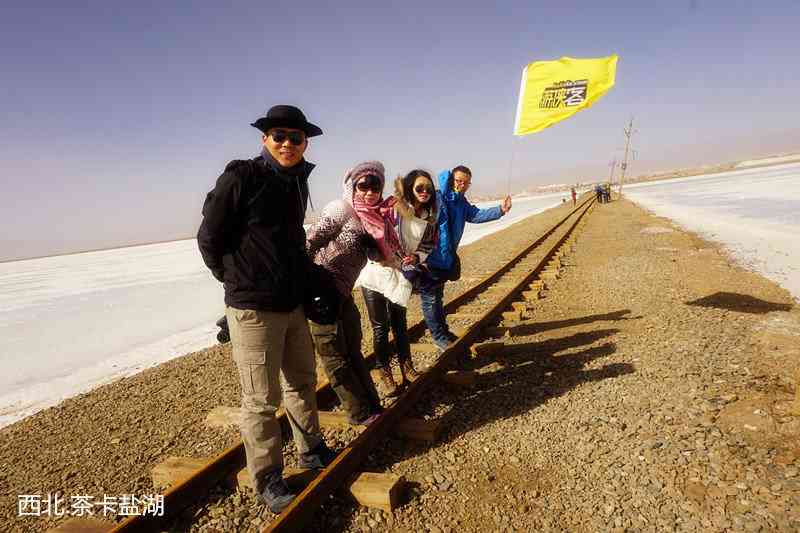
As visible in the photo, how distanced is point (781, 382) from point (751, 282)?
4.90m

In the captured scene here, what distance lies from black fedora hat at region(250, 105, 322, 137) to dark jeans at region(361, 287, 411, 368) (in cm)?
Result: 169

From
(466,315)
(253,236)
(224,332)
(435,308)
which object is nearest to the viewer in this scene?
(253,236)

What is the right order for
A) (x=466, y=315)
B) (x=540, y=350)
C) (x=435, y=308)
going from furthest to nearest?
(x=466, y=315)
(x=540, y=350)
(x=435, y=308)

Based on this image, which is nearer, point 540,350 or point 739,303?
point 540,350

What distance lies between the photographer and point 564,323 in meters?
6.30

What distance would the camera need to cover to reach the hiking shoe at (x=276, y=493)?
2.61 meters

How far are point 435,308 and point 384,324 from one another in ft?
3.32

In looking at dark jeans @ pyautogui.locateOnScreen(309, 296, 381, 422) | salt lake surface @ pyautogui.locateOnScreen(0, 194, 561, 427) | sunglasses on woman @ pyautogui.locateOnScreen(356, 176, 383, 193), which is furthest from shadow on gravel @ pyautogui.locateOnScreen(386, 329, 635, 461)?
salt lake surface @ pyautogui.locateOnScreen(0, 194, 561, 427)

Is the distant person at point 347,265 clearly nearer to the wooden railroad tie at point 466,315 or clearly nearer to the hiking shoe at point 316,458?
the hiking shoe at point 316,458

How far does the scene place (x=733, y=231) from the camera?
593 inches

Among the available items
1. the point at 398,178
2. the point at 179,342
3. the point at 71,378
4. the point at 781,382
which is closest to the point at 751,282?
the point at 781,382

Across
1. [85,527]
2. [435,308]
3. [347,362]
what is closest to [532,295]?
[435,308]

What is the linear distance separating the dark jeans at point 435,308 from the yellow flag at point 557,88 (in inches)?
98.5

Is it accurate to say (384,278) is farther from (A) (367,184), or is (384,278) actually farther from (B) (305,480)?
(B) (305,480)
